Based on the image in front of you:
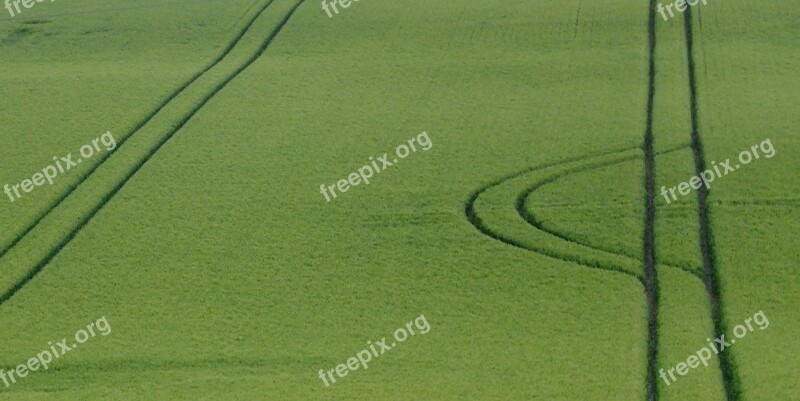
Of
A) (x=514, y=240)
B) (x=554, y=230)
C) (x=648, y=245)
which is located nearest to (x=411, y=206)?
(x=514, y=240)

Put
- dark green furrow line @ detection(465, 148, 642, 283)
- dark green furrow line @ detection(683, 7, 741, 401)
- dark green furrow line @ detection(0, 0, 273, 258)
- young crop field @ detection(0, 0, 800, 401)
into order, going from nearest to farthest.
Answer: dark green furrow line @ detection(683, 7, 741, 401) < young crop field @ detection(0, 0, 800, 401) < dark green furrow line @ detection(465, 148, 642, 283) < dark green furrow line @ detection(0, 0, 273, 258)

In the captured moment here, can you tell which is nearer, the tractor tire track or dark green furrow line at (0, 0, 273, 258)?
the tractor tire track

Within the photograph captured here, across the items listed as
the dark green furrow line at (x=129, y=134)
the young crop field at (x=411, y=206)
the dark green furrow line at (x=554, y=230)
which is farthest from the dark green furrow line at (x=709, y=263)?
the dark green furrow line at (x=129, y=134)

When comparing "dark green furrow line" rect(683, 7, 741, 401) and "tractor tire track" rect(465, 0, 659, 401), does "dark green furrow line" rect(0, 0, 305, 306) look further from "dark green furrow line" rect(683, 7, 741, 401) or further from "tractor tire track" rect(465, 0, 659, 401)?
"dark green furrow line" rect(683, 7, 741, 401)

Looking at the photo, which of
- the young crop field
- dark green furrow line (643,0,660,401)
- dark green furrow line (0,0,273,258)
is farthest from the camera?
dark green furrow line (0,0,273,258)

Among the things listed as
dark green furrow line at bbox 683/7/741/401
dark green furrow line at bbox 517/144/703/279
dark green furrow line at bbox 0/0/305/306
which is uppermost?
dark green furrow line at bbox 0/0/305/306

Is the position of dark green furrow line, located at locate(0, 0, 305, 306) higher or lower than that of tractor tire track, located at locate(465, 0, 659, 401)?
higher

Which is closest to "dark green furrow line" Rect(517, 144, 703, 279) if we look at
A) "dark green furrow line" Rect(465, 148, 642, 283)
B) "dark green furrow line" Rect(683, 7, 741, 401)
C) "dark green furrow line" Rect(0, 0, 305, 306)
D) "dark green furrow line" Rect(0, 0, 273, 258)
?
"dark green furrow line" Rect(683, 7, 741, 401)

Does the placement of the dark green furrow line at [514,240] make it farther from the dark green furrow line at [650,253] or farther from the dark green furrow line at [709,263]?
the dark green furrow line at [709,263]
